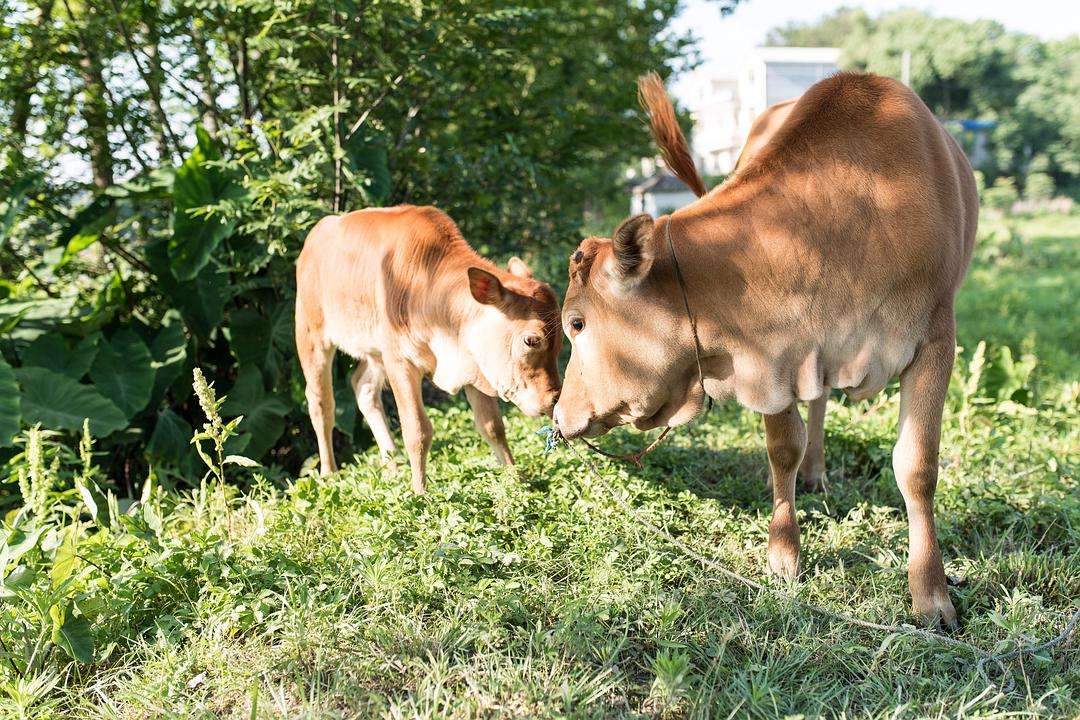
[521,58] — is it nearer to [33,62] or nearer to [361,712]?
[33,62]

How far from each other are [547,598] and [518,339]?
122 centimetres

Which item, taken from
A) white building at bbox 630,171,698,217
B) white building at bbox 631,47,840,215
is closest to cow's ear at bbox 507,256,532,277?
white building at bbox 631,47,840,215

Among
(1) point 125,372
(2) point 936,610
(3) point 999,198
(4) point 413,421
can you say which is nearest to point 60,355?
(1) point 125,372

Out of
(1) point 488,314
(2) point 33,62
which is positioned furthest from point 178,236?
(1) point 488,314

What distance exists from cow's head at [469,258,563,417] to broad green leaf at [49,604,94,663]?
1952 millimetres

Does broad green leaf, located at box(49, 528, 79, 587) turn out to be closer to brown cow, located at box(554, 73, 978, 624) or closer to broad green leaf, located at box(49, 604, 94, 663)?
broad green leaf, located at box(49, 604, 94, 663)

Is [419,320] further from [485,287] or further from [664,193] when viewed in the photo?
[664,193]

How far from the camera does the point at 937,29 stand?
37.1 meters

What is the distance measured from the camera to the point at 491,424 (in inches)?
179

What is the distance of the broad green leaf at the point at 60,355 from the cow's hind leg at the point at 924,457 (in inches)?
195

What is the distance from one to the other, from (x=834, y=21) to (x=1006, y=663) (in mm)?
74583

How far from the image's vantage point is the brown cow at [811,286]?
3035 millimetres

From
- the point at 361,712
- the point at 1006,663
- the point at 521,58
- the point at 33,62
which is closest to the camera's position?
the point at 361,712

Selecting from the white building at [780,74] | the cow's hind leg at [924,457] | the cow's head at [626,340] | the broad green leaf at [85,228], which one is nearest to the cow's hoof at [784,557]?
the cow's hind leg at [924,457]
